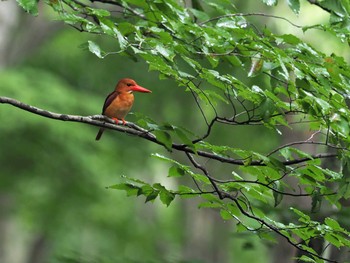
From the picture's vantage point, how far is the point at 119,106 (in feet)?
20.4

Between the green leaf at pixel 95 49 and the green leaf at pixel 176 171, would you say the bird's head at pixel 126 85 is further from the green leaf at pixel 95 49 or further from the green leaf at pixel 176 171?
the green leaf at pixel 95 49

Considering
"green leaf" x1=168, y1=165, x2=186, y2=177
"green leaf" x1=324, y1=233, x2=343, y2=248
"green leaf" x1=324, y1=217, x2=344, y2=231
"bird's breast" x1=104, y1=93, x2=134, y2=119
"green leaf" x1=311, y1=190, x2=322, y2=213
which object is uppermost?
"green leaf" x1=311, y1=190, x2=322, y2=213

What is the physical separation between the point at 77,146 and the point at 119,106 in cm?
1164

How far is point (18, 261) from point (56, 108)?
2990 cm

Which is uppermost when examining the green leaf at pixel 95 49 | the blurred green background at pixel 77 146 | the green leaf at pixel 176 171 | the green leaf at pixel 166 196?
the green leaf at pixel 95 49

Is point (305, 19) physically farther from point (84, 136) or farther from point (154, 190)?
point (154, 190)

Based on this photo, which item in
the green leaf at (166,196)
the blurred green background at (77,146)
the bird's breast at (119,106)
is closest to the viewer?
the green leaf at (166,196)

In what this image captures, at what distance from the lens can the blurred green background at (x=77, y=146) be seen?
674 inches

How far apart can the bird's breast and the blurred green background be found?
8644 mm

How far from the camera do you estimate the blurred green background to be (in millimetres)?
A: 17109

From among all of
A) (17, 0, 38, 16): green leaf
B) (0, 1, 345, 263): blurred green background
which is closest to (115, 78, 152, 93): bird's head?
(17, 0, 38, 16): green leaf

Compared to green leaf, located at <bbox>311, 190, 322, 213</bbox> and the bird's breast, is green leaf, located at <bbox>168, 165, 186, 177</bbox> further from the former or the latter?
the bird's breast

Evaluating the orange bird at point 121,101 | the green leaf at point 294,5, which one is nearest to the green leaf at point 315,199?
the green leaf at point 294,5

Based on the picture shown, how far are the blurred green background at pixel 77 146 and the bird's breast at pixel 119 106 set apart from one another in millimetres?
8644
